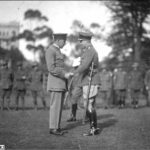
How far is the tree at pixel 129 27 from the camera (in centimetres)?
3700

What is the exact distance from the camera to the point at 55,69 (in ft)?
27.5

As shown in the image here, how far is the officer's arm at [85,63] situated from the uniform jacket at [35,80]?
307 inches

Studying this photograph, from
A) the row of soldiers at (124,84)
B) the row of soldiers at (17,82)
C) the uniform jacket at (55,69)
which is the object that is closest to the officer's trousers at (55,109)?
the uniform jacket at (55,69)

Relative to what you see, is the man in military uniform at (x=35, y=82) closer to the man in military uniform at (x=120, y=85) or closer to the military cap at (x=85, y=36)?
the man in military uniform at (x=120, y=85)

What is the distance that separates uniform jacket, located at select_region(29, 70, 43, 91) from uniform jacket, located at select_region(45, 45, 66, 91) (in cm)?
764

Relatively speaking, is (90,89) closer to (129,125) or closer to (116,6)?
(129,125)

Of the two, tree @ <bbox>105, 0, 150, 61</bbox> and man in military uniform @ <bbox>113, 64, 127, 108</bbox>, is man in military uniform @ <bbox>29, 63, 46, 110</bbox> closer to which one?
man in military uniform @ <bbox>113, 64, 127, 108</bbox>

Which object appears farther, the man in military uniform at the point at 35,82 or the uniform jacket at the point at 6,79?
the man in military uniform at the point at 35,82

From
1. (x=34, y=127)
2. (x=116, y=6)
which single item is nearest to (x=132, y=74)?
(x=34, y=127)

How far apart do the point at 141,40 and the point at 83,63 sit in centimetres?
3293

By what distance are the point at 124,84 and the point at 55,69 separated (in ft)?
32.1

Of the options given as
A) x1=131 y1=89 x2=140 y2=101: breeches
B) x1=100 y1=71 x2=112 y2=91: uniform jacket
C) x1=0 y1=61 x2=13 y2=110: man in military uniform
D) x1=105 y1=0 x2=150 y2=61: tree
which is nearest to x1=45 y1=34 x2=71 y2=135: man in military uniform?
x1=0 y1=61 x2=13 y2=110: man in military uniform

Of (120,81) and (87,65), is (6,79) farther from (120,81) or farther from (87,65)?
(87,65)

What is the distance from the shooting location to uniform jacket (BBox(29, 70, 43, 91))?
1619 centimetres
